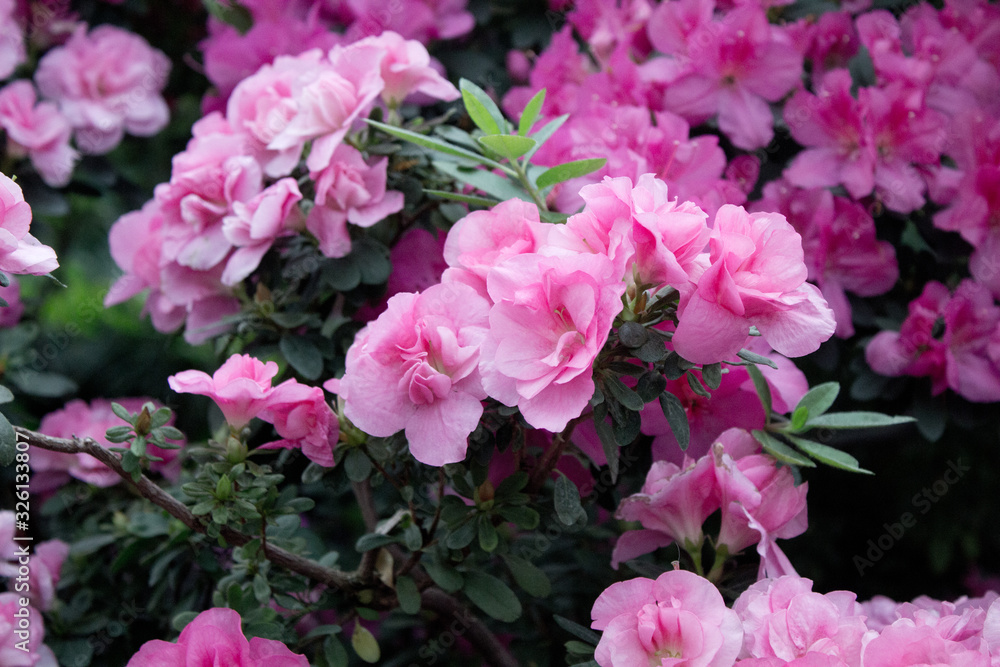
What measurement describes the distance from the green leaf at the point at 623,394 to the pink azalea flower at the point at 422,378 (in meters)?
0.13

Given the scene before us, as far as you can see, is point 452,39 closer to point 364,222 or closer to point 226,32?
point 226,32

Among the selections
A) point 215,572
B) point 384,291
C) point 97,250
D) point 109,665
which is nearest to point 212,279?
point 384,291

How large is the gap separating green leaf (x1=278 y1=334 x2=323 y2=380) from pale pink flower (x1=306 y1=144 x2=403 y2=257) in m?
0.13

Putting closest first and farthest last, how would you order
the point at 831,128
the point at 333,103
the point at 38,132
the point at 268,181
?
the point at 333,103
the point at 268,181
the point at 831,128
the point at 38,132

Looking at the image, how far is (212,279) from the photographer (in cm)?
120

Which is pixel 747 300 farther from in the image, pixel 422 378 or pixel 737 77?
pixel 737 77

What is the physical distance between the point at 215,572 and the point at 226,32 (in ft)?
3.32

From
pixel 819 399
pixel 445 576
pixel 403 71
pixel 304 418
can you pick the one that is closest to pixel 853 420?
pixel 819 399

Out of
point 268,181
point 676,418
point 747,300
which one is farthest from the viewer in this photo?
point 268,181

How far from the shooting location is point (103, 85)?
1.71 metres

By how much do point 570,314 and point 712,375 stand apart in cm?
16

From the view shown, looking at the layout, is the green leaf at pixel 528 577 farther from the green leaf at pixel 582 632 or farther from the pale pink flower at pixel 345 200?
the pale pink flower at pixel 345 200

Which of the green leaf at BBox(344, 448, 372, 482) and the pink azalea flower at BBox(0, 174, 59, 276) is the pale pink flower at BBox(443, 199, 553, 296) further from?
the pink azalea flower at BBox(0, 174, 59, 276)

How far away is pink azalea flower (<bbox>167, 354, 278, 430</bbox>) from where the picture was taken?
857 millimetres
